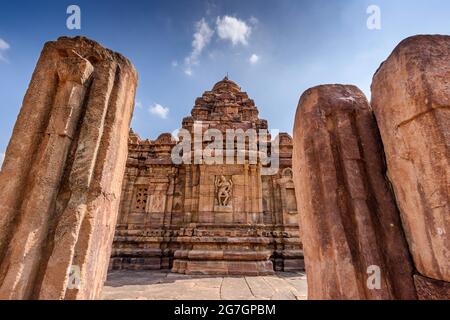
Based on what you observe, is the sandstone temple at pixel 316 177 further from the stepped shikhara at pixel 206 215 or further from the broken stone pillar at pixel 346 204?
the stepped shikhara at pixel 206 215

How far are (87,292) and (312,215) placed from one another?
201 centimetres

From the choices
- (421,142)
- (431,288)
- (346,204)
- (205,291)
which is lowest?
(205,291)

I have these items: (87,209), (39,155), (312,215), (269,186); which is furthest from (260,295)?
(269,186)

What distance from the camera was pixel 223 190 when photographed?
443 inches

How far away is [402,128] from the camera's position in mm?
1832

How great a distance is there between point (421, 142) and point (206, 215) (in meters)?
9.76

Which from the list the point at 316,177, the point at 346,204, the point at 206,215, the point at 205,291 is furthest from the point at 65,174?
the point at 206,215

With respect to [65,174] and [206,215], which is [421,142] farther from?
[206,215]

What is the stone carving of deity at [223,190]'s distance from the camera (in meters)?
11.1

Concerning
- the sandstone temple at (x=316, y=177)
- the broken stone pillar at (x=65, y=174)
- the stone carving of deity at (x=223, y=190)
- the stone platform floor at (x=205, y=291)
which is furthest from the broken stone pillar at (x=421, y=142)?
the stone carving of deity at (x=223, y=190)

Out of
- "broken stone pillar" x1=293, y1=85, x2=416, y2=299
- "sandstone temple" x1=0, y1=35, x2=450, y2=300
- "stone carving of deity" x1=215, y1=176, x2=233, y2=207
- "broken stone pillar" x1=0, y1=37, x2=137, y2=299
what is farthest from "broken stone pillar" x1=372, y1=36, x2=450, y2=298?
"stone carving of deity" x1=215, y1=176, x2=233, y2=207

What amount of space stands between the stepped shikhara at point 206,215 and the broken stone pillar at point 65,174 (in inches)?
284

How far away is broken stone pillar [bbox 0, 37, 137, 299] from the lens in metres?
1.83
